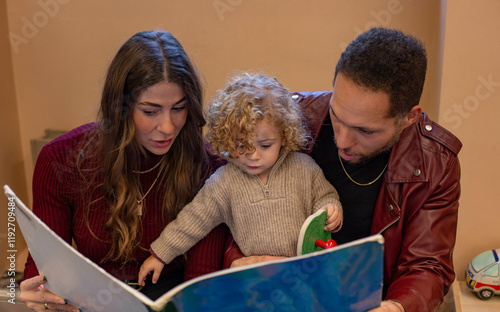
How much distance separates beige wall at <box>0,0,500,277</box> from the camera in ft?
7.99

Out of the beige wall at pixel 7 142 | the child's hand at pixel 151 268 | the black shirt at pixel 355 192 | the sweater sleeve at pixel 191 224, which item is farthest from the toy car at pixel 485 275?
the beige wall at pixel 7 142

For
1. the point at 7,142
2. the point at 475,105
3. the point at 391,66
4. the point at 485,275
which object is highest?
the point at 391,66

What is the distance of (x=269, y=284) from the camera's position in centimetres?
101

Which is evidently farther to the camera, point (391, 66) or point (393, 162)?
point (393, 162)

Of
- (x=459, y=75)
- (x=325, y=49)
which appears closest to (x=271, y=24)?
(x=325, y=49)

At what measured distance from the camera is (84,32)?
2.74 metres

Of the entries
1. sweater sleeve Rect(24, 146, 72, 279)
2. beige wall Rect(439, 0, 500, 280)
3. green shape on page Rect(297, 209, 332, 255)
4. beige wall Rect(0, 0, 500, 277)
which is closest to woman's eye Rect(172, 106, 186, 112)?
sweater sleeve Rect(24, 146, 72, 279)

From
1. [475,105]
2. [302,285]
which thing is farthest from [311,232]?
[475,105]

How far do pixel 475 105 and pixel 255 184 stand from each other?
45.2 inches

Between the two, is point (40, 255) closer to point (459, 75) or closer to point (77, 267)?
point (77, 267)

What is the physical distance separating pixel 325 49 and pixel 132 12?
40.0 inches

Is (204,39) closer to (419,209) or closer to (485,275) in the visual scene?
(419,209)

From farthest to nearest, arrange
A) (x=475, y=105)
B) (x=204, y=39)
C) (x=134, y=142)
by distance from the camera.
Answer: (x=204, y=39) < (x=475, y=105) < (x=134, y=142)

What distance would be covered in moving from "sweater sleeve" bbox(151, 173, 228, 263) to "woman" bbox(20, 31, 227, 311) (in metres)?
0.08
